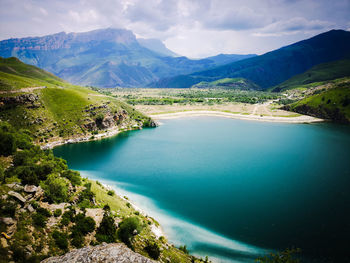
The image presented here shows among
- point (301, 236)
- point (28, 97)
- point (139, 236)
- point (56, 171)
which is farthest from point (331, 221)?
point (28, 97)

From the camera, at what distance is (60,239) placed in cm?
2036

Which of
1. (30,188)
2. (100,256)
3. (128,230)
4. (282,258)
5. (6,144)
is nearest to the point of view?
(100,256)

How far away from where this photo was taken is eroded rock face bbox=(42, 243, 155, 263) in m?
18.1

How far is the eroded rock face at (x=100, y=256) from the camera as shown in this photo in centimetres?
1812

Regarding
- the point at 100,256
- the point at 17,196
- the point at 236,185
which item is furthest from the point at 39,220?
the point at 236,185

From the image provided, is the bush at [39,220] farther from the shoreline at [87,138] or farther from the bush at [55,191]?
the shoreline at [87,138]

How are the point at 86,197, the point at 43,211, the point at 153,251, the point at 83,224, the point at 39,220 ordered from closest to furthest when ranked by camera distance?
the point at 39,220, the point at 43,211, the point at 83,224, the point at 153,251, the point at 86,197

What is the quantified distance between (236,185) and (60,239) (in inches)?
1771

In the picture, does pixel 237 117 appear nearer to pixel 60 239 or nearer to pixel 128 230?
pixel 128 230

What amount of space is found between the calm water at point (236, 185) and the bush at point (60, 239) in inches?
810

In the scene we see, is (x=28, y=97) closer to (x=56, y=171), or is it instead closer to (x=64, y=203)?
(x=56, y=171)

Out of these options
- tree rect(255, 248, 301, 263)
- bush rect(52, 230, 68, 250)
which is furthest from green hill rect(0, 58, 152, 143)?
tree rect(255, 248, 301, 263)

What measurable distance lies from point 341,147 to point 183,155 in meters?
73.7

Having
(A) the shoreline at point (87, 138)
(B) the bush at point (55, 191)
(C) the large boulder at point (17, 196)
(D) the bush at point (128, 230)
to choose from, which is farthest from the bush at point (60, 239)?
(A) the shoreline at point (87, 138)
